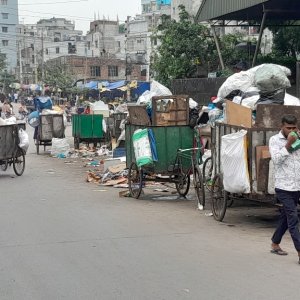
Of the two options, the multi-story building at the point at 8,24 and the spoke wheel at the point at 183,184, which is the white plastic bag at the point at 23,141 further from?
the multi-story building at the point at 8,24

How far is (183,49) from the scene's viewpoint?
26188 millimetres

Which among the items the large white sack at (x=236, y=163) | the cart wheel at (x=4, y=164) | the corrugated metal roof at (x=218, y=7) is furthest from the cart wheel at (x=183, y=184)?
the corrugated metal roof at (x=218, y=7)

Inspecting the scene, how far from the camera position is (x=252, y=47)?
2581 cm

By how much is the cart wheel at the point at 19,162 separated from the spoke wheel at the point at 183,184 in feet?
17.4

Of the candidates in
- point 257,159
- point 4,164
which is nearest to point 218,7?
point 4,164

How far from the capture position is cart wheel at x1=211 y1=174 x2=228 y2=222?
8.72 meters

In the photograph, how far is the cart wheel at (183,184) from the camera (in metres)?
11.0

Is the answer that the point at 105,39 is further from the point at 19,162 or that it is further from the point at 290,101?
the point at 290,101

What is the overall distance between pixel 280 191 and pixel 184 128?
193 inches

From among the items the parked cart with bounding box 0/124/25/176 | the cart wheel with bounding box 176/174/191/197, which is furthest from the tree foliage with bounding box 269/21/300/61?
the cart wheel with bounding box 176/174/191/197

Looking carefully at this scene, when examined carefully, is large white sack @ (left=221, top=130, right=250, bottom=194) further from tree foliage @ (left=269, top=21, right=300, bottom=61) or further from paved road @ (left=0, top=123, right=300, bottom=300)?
tree foliage @ (left=269, top=21, right=300, bottom=61)

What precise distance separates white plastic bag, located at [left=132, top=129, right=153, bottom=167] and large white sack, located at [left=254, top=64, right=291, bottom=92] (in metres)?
2.55

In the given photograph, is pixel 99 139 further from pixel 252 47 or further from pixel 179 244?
pixel 179 244

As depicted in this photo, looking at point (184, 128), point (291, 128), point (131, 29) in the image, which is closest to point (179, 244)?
point (291, 128)
